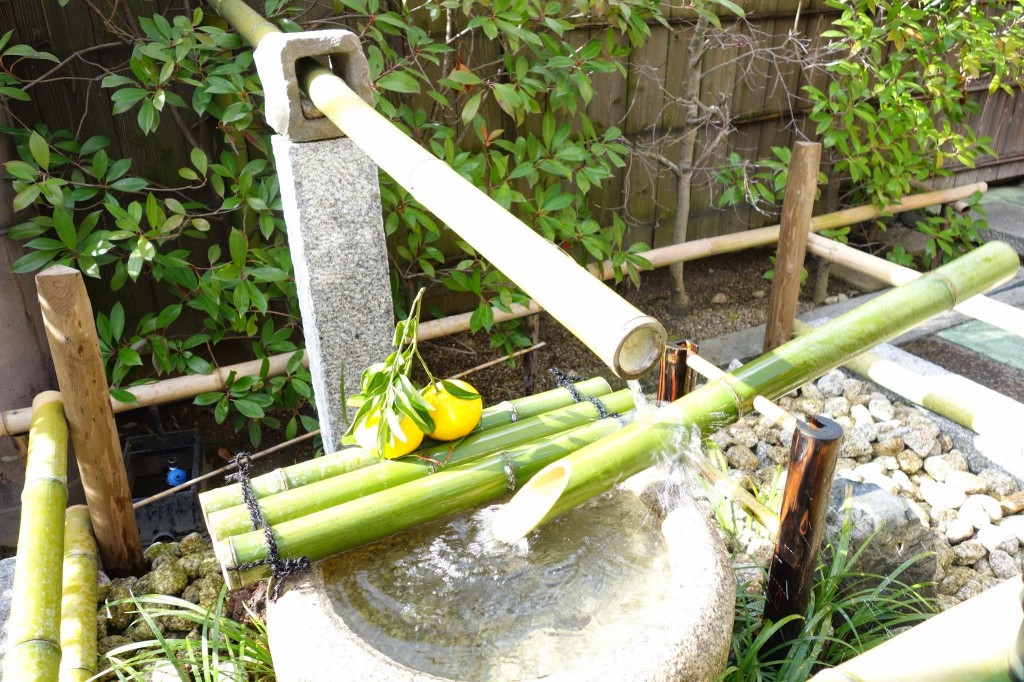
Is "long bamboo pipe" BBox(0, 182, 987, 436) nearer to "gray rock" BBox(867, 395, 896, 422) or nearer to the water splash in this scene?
"gray rock" BBox(867, 395, 896, 422)

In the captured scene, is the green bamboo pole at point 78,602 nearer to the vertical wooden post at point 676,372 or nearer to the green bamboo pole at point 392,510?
the green bamboo pole at point 392,510

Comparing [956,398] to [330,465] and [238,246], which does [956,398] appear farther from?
[238,246]

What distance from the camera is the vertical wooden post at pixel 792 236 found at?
3.25 m

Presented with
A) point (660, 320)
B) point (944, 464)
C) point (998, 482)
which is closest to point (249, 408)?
point (660, 320)

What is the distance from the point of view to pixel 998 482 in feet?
9.14

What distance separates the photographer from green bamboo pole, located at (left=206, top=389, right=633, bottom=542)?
1.56 meters

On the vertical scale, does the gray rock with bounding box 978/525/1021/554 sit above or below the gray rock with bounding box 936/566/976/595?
above

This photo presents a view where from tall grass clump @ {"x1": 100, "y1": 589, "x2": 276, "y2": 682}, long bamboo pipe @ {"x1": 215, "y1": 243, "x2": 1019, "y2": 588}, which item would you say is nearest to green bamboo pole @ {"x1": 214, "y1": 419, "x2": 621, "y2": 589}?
long bamboo pipe @ {"x1": 215, "y1": 243, "x2": 1019, "y2": 588}

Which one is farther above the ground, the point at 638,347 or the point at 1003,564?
the point at 638,347

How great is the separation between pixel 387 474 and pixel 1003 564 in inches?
79.2

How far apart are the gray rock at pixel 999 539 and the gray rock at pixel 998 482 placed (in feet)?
0.80

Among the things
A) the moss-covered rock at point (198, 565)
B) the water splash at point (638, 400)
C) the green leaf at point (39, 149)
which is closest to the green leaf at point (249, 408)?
the moss-covered rock at point (198, 565)

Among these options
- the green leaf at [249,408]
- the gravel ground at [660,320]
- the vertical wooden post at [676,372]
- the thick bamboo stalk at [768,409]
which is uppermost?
the thick bamboo stalk at [768,409]

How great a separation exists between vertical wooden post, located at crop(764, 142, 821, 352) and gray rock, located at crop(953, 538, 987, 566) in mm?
1250
